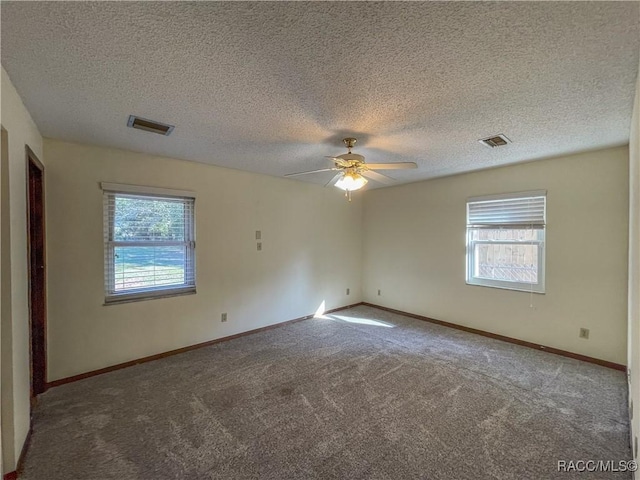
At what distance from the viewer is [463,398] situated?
2.46 meters

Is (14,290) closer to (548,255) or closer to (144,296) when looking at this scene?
(144,296)

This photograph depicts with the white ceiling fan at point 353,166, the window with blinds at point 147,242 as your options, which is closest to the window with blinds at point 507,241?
the white ceiling fan at point 353,166

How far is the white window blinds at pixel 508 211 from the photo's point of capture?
11.6 feet

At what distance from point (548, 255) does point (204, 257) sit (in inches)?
168

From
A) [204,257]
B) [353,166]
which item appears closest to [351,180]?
[353,166]

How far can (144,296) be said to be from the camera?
326cm

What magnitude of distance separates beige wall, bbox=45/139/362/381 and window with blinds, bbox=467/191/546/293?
2.18 m

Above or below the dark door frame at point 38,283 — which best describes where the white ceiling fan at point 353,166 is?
above

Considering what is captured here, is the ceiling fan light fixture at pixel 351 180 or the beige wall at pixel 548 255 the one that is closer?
the ceiling fan light fixture at pixel 351 180

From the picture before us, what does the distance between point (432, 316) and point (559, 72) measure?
3758 mm

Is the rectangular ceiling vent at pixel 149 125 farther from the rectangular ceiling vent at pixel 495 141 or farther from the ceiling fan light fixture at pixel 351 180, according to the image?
the rectangular ceiling vent at pixel 495 141

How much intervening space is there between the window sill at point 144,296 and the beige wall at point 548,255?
3.47m

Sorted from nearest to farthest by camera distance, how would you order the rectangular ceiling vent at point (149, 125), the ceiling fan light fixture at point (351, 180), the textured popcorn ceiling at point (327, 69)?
the textured popcorn ceiling at point (327, 69) → the rectangular ceiling vent at point (149, 125) → the ceiling fan light fixture at point (351, 180)

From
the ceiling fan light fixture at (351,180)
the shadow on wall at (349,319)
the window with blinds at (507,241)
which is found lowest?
the shadow on wall at (349,319)
